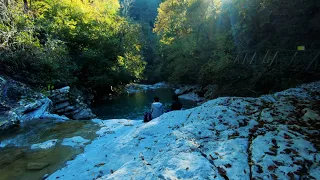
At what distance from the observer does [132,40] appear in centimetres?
2584

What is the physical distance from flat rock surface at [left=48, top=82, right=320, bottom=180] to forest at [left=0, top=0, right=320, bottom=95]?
666 cm

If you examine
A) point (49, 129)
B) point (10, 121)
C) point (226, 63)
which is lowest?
point (49, 129)

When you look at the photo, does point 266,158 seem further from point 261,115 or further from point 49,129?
point 49,129

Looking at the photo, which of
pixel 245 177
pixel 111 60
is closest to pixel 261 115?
pixel 245 177

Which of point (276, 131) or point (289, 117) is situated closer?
point (276, 131)

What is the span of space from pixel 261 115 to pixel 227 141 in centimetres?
192

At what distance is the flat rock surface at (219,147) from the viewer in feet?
10.7

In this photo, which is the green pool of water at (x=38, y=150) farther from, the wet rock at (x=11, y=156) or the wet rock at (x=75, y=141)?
the wet rock at (x=75, y=141)

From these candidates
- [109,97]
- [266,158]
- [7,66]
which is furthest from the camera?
[109,97]

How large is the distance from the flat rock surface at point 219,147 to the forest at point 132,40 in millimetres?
6659

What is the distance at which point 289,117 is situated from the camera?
5238mm

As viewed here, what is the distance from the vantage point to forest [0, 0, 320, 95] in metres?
10.4

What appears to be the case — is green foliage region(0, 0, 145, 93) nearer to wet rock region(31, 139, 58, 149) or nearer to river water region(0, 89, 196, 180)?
river water region(0, 89, 196, 180)

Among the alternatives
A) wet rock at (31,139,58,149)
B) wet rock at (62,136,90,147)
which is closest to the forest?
wet rock at (31,139,58,149)
